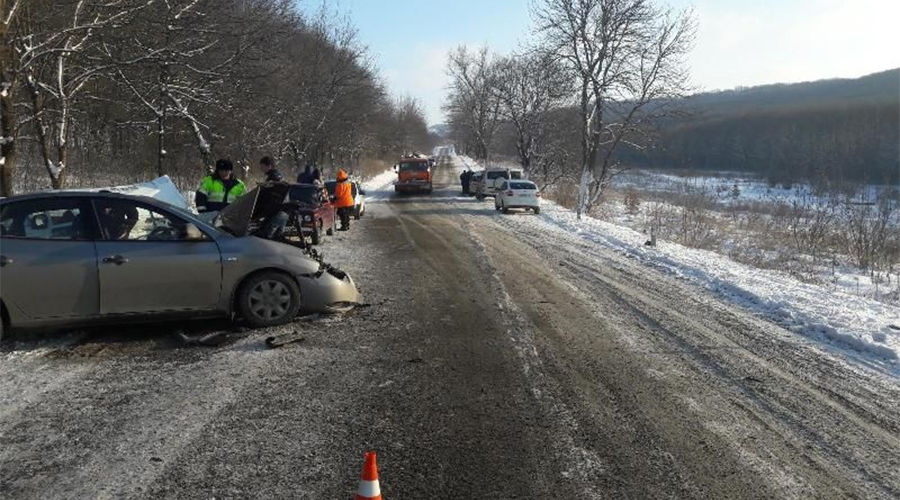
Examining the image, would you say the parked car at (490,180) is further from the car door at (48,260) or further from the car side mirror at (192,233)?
the car door at (48,260)

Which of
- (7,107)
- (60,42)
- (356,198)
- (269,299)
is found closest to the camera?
(269,299)

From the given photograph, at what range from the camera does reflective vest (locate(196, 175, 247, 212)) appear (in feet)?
36.3

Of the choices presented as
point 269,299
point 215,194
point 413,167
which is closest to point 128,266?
point 269,299

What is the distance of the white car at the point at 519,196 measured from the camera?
85.0ft

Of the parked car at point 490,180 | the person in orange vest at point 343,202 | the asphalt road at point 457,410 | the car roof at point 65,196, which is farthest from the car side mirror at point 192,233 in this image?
the parked car at point 490,180

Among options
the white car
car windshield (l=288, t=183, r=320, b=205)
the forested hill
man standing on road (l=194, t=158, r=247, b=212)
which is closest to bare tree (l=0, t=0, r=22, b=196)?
man standing on road (l=194, t=158, r=247, b=212)

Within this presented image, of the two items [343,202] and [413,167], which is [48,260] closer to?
[343,202]

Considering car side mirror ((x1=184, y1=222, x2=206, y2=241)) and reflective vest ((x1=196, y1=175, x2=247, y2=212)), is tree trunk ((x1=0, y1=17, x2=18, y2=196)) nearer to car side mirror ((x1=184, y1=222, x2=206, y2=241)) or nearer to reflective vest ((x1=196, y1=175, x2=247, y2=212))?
reflective vest ((x1=196, y1=175, x2=247, y2=212))

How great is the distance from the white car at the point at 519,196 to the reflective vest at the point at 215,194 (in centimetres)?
1596

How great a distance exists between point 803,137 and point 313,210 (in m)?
104

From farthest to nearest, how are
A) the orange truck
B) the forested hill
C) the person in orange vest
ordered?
1. the forested hill
2. the orange truck
3. the person in orange vest

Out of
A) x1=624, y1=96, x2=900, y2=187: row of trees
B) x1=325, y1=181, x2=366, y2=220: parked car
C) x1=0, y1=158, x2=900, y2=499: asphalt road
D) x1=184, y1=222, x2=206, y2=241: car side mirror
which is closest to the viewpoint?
x1=0, y1=158, x2=900, y2=499: asphalt road

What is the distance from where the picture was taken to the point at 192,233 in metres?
6.77

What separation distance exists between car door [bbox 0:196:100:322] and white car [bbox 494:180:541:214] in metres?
20.5
